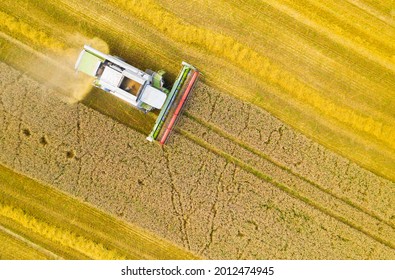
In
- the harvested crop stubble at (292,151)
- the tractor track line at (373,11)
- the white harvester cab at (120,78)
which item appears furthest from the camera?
the tractor track line at (373,11)

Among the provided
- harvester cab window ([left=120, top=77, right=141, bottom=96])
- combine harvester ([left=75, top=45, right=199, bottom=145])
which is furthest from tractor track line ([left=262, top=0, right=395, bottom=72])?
harvester cab window ([left=120, top=77, right=141, bottom=96])

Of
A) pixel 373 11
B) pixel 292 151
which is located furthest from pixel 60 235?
pixel 373 11

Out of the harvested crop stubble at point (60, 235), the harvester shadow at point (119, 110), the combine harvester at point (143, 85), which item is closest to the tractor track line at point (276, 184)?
the combine harvester at point (143, 85)

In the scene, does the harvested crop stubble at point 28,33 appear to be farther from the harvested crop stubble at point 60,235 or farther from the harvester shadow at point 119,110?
the harvested crop stubble at point 60,235

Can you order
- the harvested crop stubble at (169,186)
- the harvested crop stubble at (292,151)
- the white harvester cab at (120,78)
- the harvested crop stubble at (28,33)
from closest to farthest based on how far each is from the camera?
1. the white harvester cab at (120,78)
2. the harvested crop stubble at (28,33)
3. the harvested crop stubble at (169,186)
4. the harvested crop stubble at (292,151)

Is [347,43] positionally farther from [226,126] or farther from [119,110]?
[119,110]

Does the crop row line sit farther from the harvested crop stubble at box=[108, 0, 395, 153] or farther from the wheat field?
the harvested crop stubble at box=[108, 0, 395, 153]
